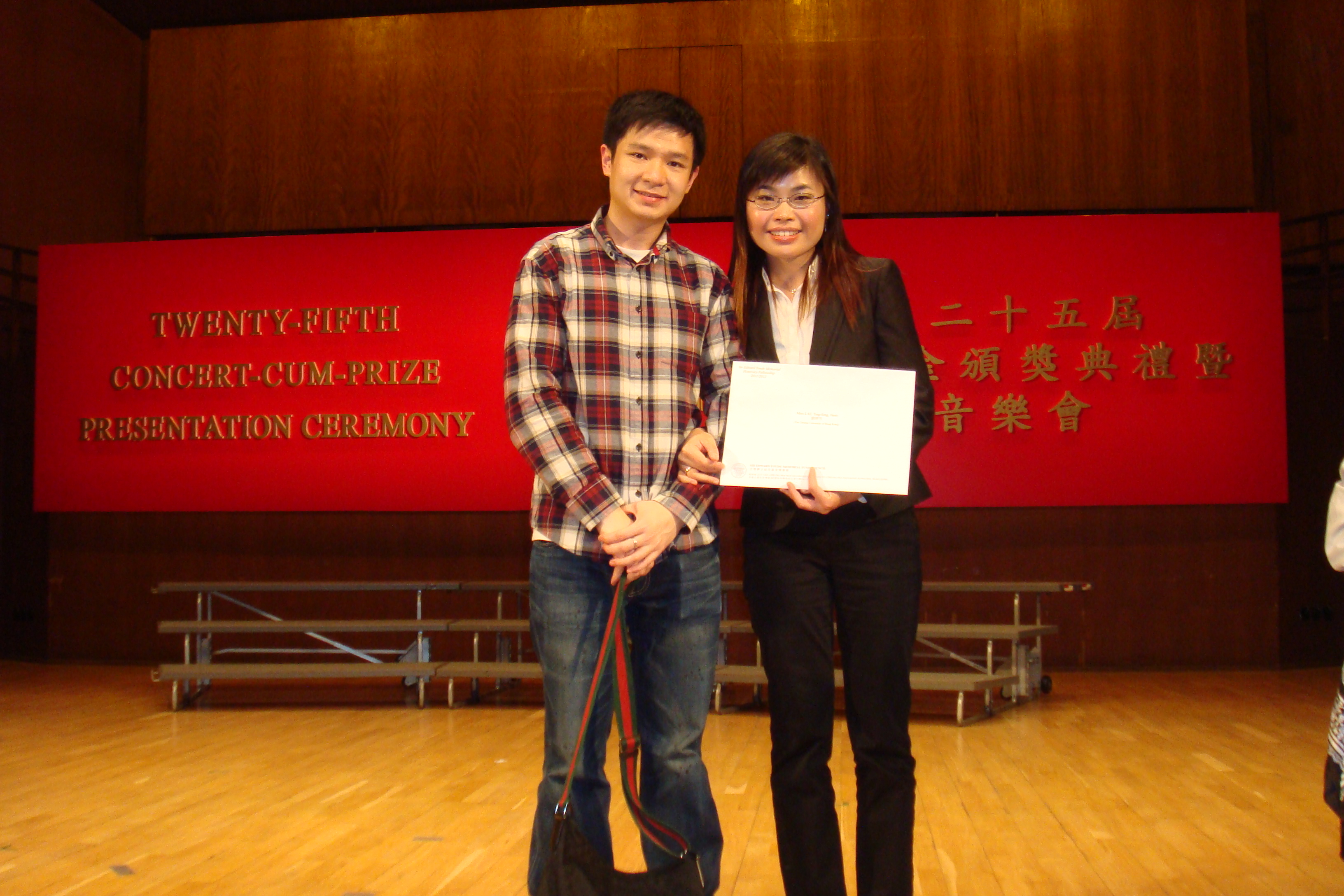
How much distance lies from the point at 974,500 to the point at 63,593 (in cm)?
535

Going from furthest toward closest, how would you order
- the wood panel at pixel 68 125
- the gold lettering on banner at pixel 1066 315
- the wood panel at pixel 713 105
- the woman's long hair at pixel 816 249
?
the wood panel at pixel 68 125 < the wood panel at pixel 713 105 < the gold lettering on banner at pixel 1066 315 < the woman's long hair at pixel 816 249

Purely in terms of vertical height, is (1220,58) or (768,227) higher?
(1220,58)

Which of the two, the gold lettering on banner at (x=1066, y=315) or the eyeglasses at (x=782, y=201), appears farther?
the gold lettering on banner at (x=1066, y=315)

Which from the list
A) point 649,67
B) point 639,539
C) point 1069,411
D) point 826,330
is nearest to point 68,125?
point 649,67

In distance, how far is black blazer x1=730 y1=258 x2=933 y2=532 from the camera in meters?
1.73

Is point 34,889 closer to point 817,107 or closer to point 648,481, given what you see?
point 648,481

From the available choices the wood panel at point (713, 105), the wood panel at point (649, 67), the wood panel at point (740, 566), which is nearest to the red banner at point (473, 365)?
the wood panel at point (740, 566)

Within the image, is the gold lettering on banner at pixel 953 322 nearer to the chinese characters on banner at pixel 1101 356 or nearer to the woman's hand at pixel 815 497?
the chinese characters on banner at pixel 1101 356

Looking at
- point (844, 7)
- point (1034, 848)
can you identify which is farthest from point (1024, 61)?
point (1034, 848)

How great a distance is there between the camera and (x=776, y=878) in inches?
91.1

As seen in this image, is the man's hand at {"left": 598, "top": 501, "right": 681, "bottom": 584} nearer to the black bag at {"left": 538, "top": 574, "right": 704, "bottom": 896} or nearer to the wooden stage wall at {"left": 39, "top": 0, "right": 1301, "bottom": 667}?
the black bag at {"left": 538, "top": 574, "right": 704, "bottom": 896}

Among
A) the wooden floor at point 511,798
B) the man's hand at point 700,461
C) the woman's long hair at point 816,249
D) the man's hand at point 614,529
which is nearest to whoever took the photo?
the man's hand at point 614,529

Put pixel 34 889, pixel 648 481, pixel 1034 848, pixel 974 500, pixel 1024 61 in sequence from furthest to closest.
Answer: pixel 1024 61 → pixel 974 500 → pixel 1034 848 → pixel 34 889 → pixel 648 481

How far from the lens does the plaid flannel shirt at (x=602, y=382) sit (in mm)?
1561
